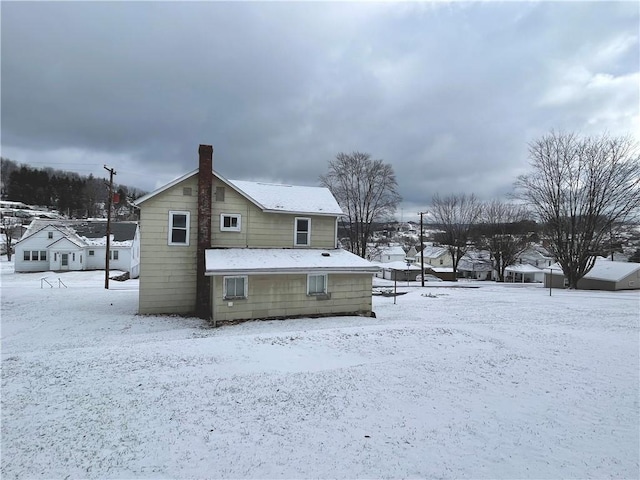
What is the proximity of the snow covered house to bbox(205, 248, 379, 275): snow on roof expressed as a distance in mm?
46

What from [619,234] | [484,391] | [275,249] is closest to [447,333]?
[484,391]

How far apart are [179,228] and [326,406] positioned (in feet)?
41.8

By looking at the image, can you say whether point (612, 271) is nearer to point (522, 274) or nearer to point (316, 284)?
point (522, 274)

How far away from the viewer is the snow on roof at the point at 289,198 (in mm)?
18062

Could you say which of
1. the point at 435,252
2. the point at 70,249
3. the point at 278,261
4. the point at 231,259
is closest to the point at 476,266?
the point at 435,252

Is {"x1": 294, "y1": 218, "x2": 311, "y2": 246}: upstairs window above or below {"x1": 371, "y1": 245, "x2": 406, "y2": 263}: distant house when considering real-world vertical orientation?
above

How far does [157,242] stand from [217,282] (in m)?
4.23

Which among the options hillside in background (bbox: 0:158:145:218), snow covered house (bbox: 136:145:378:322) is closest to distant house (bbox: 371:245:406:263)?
snow covered house (bbox: 136:145:378:322)

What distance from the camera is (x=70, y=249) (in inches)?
1598

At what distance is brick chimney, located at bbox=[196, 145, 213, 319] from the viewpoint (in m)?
16.5

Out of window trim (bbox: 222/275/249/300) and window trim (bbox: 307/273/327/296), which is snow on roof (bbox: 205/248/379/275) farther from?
window trim (bbox: 222/275/249/300)

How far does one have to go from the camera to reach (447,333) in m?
12.3

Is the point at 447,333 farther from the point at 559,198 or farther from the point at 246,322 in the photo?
the point at 559,198

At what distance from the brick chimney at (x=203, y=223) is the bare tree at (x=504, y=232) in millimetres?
52227
